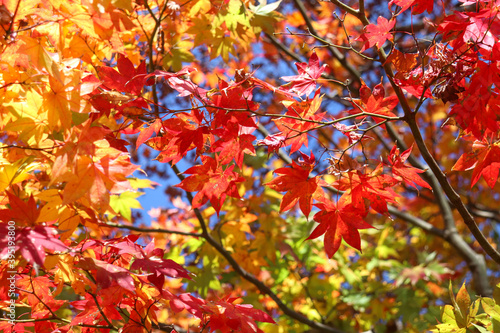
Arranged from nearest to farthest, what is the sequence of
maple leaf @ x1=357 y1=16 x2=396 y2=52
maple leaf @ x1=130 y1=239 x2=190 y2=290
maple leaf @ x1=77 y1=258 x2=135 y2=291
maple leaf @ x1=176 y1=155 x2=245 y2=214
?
1. maple leaf @ x1=77 y1=258 x2=135 y2=291
2. maple leaf @ x1=130 y1=239 x2=190 y2=290
3. maple leaf @ x1=357 y1=16 x2=396 y2=52
4. maple leaf @ x1=176 y1=155 x2=245 y2=214

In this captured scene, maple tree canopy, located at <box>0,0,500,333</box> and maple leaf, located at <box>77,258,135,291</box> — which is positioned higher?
maple tree canopy, located at <box>0,0,500,333</box>

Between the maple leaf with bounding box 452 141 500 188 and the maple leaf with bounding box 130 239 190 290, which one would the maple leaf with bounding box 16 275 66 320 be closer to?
the maple leaf with bounding box 130 239 190 290

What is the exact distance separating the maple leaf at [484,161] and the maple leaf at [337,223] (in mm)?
492

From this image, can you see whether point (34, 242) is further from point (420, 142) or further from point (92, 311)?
point (420, 142)

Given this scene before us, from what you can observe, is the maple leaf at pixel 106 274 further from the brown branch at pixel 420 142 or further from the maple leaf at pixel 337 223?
the brown branch at pixel 420 142

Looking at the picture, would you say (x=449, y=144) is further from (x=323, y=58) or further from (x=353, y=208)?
(x=353, y=208)

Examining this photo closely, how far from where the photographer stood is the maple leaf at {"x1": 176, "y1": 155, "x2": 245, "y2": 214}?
66.4 inches

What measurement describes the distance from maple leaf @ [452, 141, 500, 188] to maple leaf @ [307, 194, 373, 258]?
0.49m

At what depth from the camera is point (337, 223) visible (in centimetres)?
151

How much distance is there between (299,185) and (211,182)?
38cm

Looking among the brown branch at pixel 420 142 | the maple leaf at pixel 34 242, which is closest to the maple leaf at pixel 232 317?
the maple leaf at pixel 34 242

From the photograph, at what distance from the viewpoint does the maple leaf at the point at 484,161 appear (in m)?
1.60

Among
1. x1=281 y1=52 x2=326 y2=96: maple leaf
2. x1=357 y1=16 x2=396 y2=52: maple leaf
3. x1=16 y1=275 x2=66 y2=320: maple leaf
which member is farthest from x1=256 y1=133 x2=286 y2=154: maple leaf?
x1=16 y1=275 x2=66 y2=320: maple leaf

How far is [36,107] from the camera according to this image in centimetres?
141
